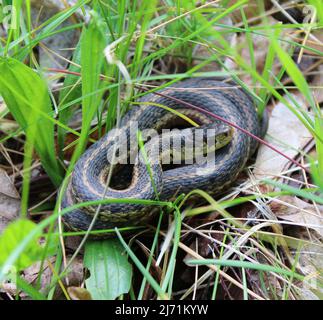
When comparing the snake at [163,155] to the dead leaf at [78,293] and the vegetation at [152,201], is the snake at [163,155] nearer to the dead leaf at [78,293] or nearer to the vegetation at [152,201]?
the vegetation at [152,201]

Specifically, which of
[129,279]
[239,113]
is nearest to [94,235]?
[129,279]

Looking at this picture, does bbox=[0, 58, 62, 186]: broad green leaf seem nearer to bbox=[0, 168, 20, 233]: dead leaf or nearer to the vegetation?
the vegetation

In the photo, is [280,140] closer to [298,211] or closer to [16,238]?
[298,211]

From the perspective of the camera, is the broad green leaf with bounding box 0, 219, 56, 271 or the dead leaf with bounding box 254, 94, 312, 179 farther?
the dead leaf with bounding box 254, 94, 312, 179

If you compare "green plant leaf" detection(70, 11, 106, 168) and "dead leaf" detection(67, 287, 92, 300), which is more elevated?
"green plant leaf" detection(70, 11, 106, 168)

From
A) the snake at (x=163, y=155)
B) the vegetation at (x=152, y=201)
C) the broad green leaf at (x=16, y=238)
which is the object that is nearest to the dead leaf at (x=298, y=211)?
the vegetation at (x=152, y=201)

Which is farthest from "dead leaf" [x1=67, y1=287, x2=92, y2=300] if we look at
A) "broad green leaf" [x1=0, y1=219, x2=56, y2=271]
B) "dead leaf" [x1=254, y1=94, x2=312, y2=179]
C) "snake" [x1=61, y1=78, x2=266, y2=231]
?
"dead leaf" [x1=254, y1=94, x2=312, y2=179]
